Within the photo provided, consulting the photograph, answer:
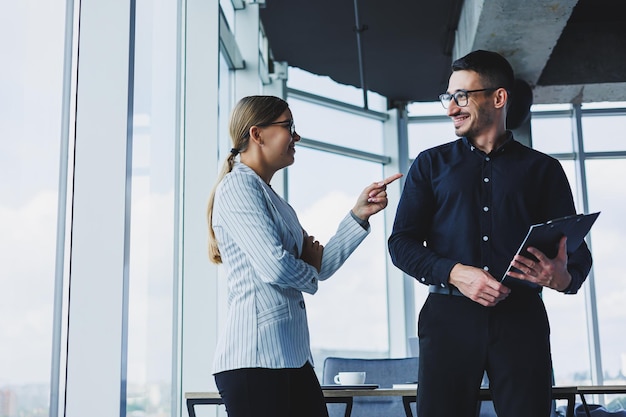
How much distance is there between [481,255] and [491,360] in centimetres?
31

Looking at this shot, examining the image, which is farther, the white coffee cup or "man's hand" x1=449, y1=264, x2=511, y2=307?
the white coffee cup

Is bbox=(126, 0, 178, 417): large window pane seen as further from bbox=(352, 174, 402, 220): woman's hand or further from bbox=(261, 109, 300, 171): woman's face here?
bbox=(352, 174, 402, 220): woman's hand

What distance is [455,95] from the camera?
2.43m

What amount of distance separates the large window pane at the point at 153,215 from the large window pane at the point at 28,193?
678mm

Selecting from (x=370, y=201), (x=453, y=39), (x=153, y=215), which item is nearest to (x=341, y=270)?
(x=453, y=39)

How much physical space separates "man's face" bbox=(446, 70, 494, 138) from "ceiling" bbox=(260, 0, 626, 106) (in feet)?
10.0

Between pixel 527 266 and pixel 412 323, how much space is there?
6.65 m

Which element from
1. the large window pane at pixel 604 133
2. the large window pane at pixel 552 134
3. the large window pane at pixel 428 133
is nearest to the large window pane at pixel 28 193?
the large window pane at pixel 428 133

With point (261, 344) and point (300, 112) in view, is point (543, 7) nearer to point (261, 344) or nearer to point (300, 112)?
point (300, 112)

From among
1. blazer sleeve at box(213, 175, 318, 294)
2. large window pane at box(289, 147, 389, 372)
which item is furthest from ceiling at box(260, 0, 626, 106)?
blazer sleeve at box(213, 175, 318, 294)

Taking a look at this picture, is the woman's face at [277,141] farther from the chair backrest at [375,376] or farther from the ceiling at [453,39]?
the ceiling at [453,39]

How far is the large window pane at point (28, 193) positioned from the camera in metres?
Result: 2.03

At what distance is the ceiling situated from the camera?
5680 millimetres

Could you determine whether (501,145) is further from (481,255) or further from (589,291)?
(589,291)
